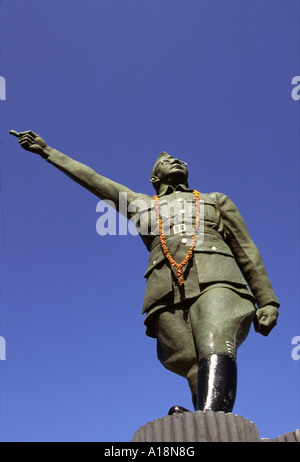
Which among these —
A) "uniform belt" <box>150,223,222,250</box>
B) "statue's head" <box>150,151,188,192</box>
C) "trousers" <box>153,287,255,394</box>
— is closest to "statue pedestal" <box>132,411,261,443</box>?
"trousers" <box>153,287,255,394</box>

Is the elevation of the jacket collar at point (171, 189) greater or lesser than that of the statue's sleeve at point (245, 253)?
greater

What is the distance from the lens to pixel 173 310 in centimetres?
496

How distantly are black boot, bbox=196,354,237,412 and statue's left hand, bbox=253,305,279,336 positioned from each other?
0.88 m

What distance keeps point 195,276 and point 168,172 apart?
1450 mm

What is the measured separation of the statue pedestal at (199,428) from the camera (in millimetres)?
3529

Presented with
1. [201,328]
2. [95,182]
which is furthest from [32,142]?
[201,328]

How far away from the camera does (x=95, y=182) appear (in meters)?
5.85

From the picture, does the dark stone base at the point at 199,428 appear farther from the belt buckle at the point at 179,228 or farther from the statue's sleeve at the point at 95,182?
the statue's sleeve at the point at 95,182

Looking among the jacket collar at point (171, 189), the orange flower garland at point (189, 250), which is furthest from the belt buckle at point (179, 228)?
the jacket collar at point (171, 189)

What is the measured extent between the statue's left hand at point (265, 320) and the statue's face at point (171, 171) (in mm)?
1639

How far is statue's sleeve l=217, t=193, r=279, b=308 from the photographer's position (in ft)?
17.6

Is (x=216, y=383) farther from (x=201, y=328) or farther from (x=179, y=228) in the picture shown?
(x=179, y=228)

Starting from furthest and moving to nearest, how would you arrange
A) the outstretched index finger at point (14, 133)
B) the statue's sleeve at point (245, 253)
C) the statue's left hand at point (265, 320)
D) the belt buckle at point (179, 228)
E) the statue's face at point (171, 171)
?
the outstretched index finger at point (14, 133) → the statue's face at point (171, 171) → the statue's sleeve at point (245, 253) → the belt buckle at point (179, 228) → the statue's left hand at point (265, 320)
